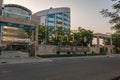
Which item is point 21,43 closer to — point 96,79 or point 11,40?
point 11,40

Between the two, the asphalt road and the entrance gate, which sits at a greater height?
the entrance gate

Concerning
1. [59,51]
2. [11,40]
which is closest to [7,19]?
[59,51]

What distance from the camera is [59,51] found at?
153 ft

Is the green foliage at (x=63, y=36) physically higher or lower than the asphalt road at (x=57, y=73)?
higher

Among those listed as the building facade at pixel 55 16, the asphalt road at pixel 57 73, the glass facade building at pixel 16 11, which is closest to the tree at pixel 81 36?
the glass facade building at pixel 16 11

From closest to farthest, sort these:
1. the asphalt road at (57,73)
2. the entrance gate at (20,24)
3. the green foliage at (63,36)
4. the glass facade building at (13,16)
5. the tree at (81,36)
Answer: the asphalt road at (57,73) < the entrance gate at (20,24) < the green foliage at (63,36) < the tree at (81,36) < the glass facade building at (13,16)

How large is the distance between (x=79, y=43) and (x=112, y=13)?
5590 centimetres

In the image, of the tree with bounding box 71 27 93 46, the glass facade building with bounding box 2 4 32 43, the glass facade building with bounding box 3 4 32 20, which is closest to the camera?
the tree with bounding box 71 27 93 46

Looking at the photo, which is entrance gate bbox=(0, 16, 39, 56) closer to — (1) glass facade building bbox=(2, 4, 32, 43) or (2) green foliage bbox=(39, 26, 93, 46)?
(2) green foliage bbox=(39, 26, 93, 46)

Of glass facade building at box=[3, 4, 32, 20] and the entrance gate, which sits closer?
the entrance gate

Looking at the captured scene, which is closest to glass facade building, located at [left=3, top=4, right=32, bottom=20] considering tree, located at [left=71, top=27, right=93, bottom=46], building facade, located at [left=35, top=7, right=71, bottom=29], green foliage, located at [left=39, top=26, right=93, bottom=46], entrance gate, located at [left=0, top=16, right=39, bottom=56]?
building facade, located at [left=35, top=7, right=71, bottom=29]

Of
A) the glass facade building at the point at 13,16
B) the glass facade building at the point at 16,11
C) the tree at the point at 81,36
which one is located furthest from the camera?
the glass facade building at the point at 16,11

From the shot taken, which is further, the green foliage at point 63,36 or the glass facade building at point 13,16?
the glass facade building at point 13,16

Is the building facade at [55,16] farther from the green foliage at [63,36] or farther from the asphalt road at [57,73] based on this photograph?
the asphalt road at [57,73]
